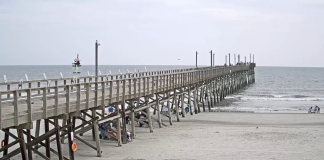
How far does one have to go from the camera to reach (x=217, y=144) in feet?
62.2

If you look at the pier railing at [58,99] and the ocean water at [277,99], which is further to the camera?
the ocean water at [277,99]

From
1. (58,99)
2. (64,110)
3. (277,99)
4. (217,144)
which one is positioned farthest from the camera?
(277,99)

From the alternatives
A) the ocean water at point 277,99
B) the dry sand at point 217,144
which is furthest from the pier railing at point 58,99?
the ocean water at point 277,99

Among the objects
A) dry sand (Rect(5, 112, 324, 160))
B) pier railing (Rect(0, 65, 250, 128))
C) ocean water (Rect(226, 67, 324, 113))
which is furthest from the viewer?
ocean water (Rect(226, 67, 324, 113))

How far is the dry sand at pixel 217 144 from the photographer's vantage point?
1659cm

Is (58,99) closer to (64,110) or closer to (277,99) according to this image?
(64,110)

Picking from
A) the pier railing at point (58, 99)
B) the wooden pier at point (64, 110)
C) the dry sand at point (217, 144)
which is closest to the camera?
the pier railing at point (58, 99)

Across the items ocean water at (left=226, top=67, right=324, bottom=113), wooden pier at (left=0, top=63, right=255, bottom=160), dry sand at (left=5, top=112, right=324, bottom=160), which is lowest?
ocean water at (left=226, top=67, right=324, bottom=113)

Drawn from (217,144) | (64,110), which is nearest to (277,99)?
(217,144)

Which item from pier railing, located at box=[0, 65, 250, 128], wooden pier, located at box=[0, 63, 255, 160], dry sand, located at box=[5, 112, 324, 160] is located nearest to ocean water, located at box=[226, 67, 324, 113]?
dry sand, located at box=[5, 112, 324, 160]

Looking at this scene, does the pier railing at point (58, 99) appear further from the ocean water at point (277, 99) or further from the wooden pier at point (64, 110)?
the ocean water at point (277, 99)

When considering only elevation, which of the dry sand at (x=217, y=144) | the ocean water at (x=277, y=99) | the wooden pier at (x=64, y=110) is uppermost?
the wooden pier at (x=64, y=110)

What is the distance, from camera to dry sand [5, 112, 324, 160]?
653 inches

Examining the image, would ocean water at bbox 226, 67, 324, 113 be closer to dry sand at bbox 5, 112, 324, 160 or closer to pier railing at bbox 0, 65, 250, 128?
dry sand at bbox 5, 112, 324, 160
